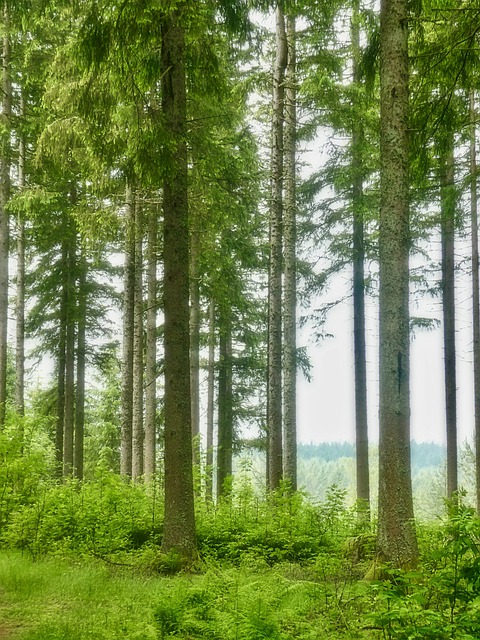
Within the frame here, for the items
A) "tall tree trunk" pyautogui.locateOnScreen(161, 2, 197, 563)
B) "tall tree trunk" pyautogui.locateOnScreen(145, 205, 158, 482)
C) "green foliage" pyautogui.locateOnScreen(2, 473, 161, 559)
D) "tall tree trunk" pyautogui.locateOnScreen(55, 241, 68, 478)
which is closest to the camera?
"tall tree trunk" pyautogui.locateOnScreen(161, 2, 197, 563)

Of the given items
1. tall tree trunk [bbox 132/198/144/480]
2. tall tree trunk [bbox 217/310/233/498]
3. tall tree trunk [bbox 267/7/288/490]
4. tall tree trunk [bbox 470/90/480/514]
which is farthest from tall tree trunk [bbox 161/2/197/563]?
tall tree trunk [bbox 217/310/233/498]

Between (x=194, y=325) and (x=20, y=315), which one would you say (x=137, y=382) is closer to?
(x=194, y=325)

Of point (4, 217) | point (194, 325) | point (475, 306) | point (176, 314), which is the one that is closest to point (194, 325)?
point (194, 325)

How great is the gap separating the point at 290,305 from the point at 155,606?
338 inches

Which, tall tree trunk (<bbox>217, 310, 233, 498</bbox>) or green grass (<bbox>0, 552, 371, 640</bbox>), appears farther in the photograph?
tall tree trunk (<bbox>217, 310, 233, 498</bbox>)

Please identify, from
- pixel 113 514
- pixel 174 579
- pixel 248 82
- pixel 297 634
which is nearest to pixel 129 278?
pixel 248 82

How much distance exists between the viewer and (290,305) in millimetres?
13039

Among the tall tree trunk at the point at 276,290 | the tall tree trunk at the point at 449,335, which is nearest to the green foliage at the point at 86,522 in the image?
the tall tree trunk at the point at 276,290

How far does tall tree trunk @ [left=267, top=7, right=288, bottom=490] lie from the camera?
41.5ft

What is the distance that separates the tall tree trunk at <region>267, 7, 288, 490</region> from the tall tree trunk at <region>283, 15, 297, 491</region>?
165 millimetres

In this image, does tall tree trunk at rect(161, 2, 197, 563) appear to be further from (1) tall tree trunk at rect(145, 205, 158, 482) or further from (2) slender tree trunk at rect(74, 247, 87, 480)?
(2) slender tree trunk at rect(74, 247, 87, 480)

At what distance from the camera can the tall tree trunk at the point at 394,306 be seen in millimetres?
6691

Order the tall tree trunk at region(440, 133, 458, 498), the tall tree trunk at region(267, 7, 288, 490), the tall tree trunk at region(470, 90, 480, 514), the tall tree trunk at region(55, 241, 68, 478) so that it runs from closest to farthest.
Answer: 1. the tall tree trunk at region(267, 7, 288, 490)
2. the tall tree trunk at region(440, 133, 458, 498)
3. the tall tree trunk at region(470, 90, 480, 514)
4. the tall tree trunk at region(55, 241, 68, 478)

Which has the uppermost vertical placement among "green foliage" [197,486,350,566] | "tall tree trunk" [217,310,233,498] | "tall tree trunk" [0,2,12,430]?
"tall tree trunk" [0,2,12,430]
